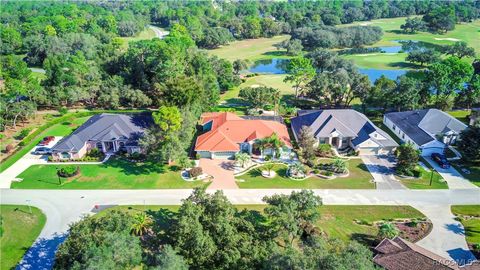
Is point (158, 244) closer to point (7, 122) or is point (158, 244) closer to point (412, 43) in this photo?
point (7, 122)

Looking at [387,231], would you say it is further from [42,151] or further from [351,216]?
[42,151]

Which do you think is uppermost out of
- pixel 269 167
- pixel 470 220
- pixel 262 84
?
pixel 262 84

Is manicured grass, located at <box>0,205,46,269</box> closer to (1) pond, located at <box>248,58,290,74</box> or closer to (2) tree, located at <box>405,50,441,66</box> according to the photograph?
(1) pond, located at <box>248,58,290,74</box>

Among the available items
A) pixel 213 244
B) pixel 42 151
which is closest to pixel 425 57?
pixel 213 244

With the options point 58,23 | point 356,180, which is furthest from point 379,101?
point 58,23

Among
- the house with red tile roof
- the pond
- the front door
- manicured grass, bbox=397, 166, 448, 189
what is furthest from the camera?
the pond

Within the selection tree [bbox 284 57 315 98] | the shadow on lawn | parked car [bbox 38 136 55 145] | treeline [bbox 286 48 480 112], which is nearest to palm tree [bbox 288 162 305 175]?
the shadow on lawn
